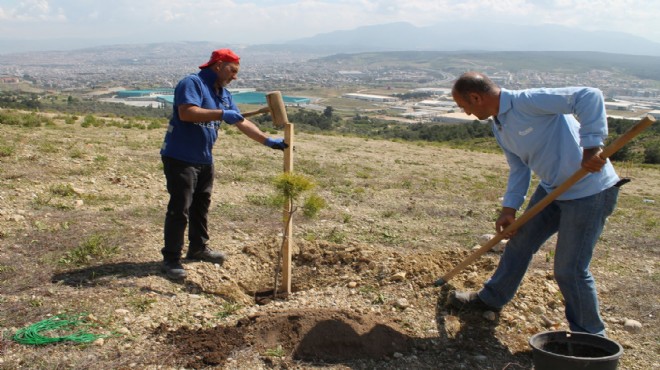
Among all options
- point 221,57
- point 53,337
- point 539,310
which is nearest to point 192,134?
point 221,57

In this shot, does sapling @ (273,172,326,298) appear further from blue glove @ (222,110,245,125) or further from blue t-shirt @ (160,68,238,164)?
blue t-shirt @ (160,68,238,164)

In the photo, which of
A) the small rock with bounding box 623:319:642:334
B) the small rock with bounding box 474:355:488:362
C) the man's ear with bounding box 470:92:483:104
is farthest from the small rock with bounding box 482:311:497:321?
the man's ear with bounding box 470:92:483:104

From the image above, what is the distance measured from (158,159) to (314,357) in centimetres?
824

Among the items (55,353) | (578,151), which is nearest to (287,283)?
(55,353)

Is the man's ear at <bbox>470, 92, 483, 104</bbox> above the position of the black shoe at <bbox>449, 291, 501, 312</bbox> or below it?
above

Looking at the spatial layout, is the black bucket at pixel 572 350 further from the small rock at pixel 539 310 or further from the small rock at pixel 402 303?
the small rock at pixel 402 303

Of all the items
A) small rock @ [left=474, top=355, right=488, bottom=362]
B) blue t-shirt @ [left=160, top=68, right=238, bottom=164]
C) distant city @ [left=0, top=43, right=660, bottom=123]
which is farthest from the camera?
distant city @ [left=0, top=43, right=660, bottom=123]

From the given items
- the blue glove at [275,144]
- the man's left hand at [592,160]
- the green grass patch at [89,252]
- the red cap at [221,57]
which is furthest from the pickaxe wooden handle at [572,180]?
the green grass patch at [89,252]

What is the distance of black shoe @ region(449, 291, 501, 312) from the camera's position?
4801 mm

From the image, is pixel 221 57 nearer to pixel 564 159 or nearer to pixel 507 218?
pixel 507 218

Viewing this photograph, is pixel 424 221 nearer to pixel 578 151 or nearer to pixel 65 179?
pixel 578 151

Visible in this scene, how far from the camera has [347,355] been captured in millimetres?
4094

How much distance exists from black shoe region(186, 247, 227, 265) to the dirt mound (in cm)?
146

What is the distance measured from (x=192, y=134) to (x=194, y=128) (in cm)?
6
